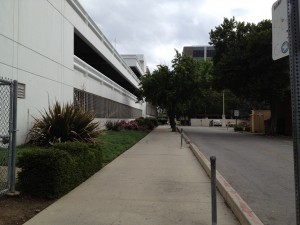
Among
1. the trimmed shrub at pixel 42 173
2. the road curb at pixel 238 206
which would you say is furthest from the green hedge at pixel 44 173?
the road curb at pixel 238 206

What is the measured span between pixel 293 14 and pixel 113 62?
3775cm

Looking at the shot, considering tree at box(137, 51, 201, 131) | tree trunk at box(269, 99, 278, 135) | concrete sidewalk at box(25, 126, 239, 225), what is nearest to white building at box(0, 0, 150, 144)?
concrete sidewalk at box(25, 126, 239, 225)

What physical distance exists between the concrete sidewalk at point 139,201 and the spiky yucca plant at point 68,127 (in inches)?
80.1

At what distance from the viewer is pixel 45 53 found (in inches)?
703

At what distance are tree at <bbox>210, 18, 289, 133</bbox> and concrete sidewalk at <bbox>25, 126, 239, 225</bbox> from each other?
71.7 feet

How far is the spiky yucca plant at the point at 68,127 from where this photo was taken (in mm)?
13562

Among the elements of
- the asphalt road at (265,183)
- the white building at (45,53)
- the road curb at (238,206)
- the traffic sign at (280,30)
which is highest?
the white building at (45,53)

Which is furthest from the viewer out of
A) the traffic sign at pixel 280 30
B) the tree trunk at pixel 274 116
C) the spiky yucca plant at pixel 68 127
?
the tree trunk at pixel 274 116

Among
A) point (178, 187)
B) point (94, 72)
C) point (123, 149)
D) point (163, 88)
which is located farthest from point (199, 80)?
point (178, 187)

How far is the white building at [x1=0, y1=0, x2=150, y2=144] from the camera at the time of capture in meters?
14.3

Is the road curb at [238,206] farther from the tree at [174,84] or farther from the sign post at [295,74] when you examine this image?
the tree at [174,84]

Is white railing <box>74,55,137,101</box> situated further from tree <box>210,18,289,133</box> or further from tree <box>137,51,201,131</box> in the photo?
tree <box>210,18,289,133</box>

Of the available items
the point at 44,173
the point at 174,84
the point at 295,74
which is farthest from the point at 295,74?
the point at 174,84

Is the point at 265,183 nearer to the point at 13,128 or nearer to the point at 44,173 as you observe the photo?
the point at 44,173
